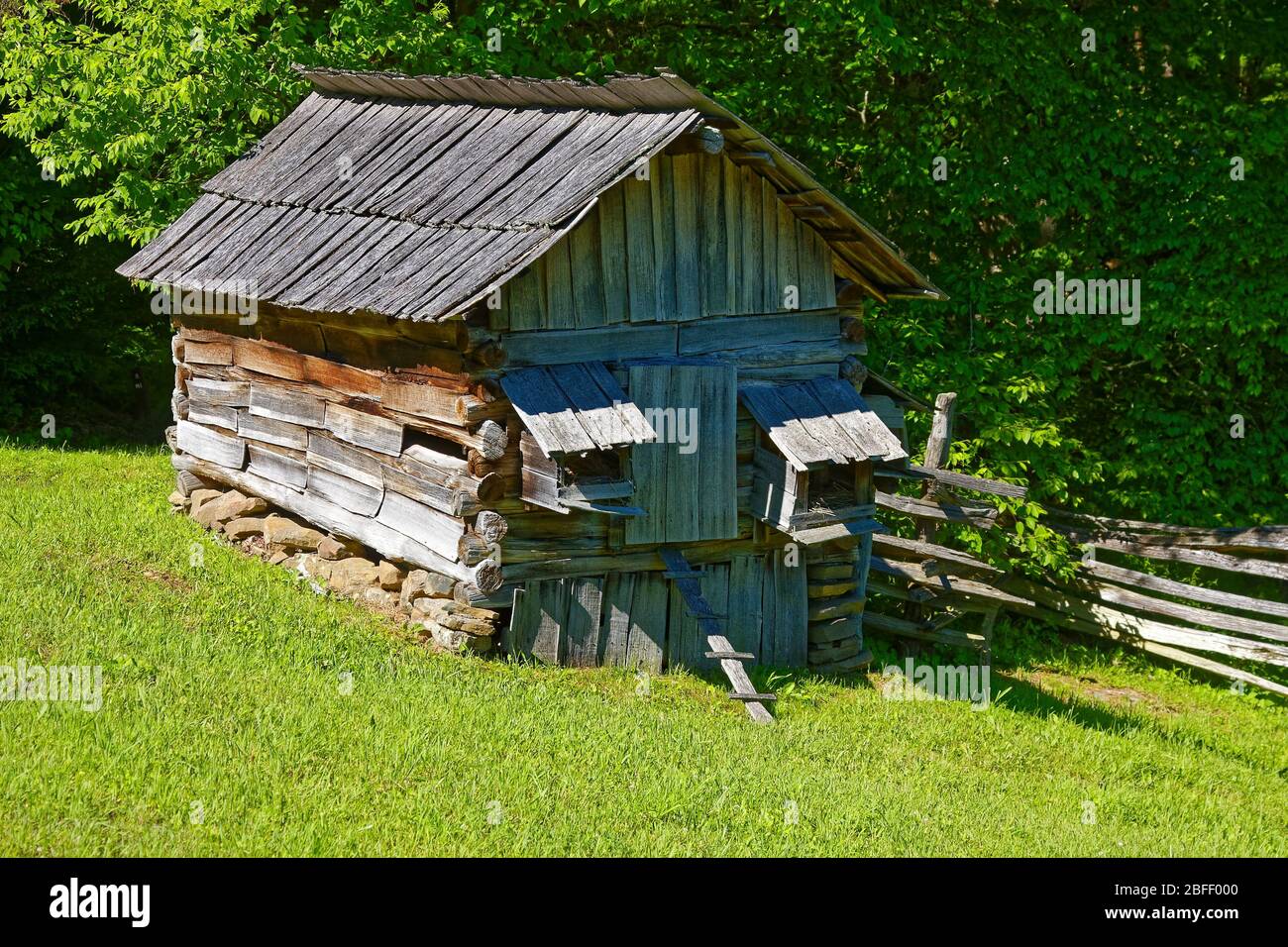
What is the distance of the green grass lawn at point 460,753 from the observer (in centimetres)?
731

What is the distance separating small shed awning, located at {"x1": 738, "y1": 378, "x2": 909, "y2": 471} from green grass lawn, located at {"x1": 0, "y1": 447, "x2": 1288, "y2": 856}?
2016mm

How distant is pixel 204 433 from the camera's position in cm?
1452

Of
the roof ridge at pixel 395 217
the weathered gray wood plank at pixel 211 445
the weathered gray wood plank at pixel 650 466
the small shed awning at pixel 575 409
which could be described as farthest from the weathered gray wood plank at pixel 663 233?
the weathered gray wood plank at pixel 211 445

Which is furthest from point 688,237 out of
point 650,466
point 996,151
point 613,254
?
point 996,151

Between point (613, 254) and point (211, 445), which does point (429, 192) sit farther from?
point (211, 445)

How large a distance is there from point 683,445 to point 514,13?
318 inches

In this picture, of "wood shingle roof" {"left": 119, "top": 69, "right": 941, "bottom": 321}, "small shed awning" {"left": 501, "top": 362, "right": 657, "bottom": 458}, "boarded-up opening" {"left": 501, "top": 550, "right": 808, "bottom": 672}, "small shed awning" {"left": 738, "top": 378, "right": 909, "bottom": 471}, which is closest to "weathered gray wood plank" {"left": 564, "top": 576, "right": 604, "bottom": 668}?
"boarded-up opening" {"left": 501, "top": 550, "right": 808, "bottom": 672}

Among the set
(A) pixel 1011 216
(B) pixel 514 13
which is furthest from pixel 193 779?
(A) pixel 1011 216

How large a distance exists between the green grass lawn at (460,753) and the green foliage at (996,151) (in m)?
4.44

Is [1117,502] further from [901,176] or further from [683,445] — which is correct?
[683,445]

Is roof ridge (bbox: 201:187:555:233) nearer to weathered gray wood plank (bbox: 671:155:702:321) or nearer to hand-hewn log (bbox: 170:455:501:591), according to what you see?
weathered gray wood plank (bbox: 671:155:702:321)

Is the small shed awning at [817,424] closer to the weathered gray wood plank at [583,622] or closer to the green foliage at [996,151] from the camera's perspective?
the weathered gray wood plank at [583,622]

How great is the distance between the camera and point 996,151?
17016 mm

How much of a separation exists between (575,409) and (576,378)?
0.36m
